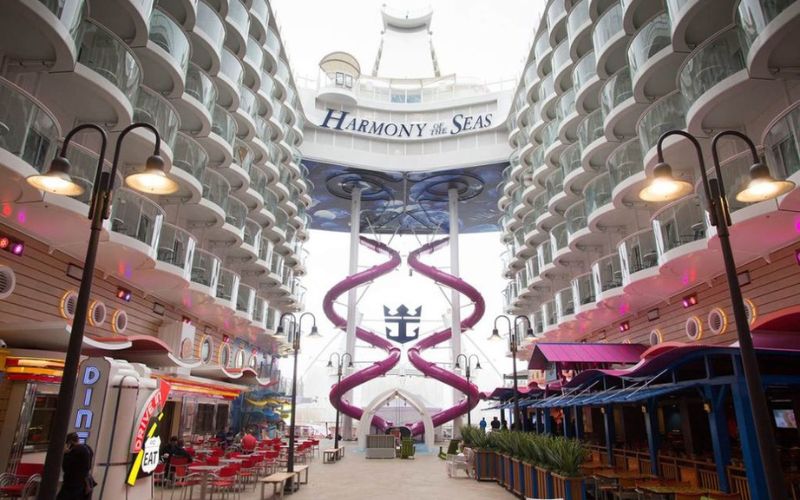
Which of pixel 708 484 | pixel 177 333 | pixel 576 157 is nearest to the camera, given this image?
pixel 708 484

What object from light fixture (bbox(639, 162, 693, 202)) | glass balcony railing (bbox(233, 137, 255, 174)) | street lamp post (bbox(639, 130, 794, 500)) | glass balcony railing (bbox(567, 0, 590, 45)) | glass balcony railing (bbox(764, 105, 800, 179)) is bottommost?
street lamp post (bbox(639, 130, 794, 500))

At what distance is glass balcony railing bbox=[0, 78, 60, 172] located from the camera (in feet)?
27.8

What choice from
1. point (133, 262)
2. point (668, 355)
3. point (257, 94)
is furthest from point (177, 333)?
point (668, 355)

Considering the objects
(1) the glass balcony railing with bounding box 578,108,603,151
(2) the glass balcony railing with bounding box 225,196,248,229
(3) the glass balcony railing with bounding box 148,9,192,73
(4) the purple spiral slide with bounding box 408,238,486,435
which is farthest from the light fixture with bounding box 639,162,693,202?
(4) the purple spiral slide with bounding box 408,238,486,435

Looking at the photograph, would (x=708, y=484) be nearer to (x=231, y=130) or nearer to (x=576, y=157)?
(x=576, y=157)

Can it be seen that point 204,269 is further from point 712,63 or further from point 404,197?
point 404,197

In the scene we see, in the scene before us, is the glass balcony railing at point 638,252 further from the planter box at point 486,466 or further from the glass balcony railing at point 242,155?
the glass balcony railing at point 242,155

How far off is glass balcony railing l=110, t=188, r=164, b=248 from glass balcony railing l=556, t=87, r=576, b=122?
55.8ft

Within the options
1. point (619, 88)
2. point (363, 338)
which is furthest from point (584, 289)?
point (363, 338)

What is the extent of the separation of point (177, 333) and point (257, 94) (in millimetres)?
12112

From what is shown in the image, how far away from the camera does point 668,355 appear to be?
9562 millimetres

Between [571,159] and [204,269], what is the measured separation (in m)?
15.5

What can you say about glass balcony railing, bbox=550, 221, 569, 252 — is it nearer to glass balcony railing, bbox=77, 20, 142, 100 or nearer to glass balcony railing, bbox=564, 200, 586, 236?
glass balcony railing, bbox=564, 200, 586, 236

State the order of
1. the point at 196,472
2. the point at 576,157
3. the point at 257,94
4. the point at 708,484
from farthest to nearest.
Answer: the point at 257,94
the point at 576,157
the point at 196,472
the point at 708,484
